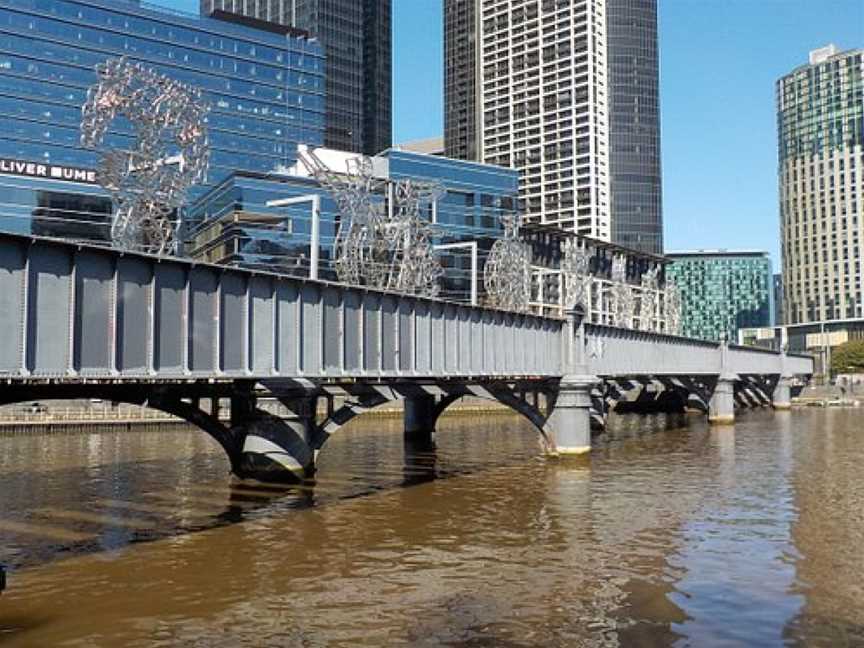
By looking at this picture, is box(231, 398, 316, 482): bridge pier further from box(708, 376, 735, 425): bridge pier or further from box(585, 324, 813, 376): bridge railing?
box(708, 376, 735, 425): bridge pier

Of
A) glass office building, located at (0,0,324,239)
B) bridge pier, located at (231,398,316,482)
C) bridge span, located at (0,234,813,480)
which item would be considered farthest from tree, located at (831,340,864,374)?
bridge pier, located at (231,398,316,482)

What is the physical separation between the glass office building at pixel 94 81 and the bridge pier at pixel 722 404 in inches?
3253

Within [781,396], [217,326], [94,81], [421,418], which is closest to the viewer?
[217,326]

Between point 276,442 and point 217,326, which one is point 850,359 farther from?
point 217,326

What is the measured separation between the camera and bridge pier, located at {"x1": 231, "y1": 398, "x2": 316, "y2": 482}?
3862cm

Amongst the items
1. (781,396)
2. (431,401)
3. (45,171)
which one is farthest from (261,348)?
(45,171)

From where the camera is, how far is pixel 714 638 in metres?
17.3

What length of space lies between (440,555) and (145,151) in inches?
692

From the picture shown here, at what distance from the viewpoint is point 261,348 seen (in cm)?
3061

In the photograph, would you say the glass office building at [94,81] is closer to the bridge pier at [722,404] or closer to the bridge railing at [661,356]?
the bridge railing at [661,356]

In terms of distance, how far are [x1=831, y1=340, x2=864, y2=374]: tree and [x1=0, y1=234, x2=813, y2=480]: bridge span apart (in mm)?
148614

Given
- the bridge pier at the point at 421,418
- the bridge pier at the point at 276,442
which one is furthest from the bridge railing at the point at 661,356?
the bridge pier at the point at 276,442

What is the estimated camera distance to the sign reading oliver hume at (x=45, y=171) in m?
129

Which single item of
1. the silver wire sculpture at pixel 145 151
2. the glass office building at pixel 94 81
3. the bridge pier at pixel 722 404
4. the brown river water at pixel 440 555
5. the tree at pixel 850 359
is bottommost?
the brown river water at pixel 440 555
